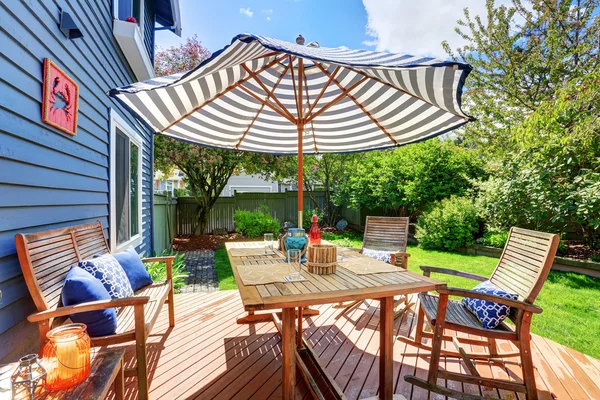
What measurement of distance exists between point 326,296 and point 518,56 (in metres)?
8.55

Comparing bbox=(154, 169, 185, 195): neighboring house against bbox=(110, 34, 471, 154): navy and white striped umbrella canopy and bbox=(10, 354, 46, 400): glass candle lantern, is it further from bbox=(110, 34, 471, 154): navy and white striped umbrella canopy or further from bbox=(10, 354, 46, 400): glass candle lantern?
bbox=(10, 354, 46, 400): glass candle lantern

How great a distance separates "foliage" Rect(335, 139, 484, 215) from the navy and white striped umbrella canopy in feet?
15.8

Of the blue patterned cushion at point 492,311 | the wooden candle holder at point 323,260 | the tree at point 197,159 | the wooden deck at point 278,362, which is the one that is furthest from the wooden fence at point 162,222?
the blue patterned cushion at point 492,311

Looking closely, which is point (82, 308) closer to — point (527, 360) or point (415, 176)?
point (527, 360)

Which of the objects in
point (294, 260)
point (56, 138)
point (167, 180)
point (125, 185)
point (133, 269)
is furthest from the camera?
point (167, 180)

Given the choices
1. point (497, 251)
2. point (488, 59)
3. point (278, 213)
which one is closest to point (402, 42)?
point (488, 59)

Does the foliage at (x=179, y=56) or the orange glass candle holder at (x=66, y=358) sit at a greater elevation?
the foliage at (x=179, y=56)

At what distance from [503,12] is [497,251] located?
5762mm

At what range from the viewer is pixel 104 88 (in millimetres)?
3320

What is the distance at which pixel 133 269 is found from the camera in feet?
8.70

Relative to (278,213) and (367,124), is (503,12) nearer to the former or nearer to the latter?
(367,124)

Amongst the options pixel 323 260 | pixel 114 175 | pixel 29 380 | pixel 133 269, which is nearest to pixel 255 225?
pixel 114 175

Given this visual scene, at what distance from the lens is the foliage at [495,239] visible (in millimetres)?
6014

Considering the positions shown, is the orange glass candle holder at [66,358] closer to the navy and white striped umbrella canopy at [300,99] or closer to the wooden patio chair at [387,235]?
the navy and white striped umbrella canopy at [300,99]
